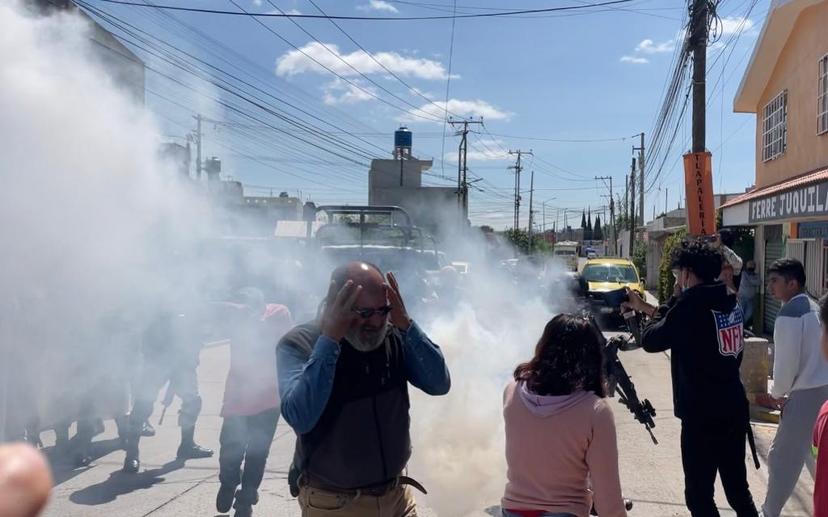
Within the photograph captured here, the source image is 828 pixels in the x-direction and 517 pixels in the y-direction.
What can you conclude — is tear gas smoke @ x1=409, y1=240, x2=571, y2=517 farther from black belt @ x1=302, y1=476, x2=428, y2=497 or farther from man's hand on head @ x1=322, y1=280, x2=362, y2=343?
man's hand on head @ x1=322, y1=280, x2=362, y2=343

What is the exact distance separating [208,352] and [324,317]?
9688 mm

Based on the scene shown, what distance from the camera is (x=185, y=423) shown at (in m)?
5.69

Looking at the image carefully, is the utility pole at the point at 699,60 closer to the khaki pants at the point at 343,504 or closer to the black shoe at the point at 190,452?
the black shoe at the point at 190,452

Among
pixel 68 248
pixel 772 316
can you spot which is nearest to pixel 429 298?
pixel 68 248

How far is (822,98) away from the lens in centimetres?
1065

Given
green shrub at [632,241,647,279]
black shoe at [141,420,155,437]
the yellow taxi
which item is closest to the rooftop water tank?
green shrub at [632,241,647,279]

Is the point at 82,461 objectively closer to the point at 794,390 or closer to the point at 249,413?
the point at 249,413

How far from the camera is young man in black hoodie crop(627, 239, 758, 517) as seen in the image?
3.46m

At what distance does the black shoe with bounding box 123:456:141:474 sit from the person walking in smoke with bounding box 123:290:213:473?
0.13 ft

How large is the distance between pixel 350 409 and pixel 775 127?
46.4 ft

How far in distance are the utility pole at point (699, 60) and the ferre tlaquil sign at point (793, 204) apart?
1.47 meters

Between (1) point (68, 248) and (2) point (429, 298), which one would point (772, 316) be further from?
(1) point (68, 248)

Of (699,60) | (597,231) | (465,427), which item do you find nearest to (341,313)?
(465,427)

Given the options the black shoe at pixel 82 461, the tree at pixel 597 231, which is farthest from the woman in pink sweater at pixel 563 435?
the tree at pixel 597 231
